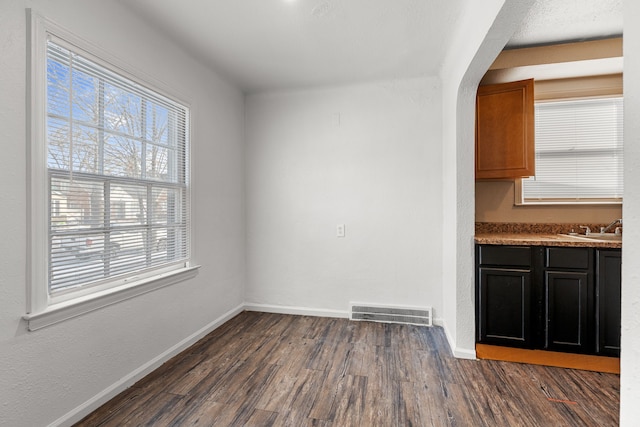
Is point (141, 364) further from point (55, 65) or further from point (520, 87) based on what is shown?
point (520, 87)

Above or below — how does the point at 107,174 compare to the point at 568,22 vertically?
below

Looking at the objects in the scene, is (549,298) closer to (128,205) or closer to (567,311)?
(567,311)

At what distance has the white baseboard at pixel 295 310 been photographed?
3348mm

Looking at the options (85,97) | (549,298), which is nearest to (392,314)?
(549,298)

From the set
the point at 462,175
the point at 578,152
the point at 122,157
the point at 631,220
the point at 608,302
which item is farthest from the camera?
the point at 578,152

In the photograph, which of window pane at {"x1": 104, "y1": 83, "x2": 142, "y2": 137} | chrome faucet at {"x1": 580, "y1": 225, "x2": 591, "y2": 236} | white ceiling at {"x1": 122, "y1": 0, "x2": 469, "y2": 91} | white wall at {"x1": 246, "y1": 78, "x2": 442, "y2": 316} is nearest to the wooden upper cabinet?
white wall at {"x1": 246, "y1": 78, "x2": 442, "y2": 316}

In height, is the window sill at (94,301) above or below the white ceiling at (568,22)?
below

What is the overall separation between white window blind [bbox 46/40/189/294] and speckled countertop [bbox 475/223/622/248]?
8.43 ft

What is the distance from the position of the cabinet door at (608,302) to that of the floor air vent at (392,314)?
132cm

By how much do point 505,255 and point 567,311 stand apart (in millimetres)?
584

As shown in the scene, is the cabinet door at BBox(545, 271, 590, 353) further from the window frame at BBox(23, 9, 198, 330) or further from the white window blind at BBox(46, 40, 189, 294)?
the window frame at BBox(23, 9, 198, 330)

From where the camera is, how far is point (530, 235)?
2.68 m

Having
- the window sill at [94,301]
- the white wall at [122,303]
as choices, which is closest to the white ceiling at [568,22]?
the white wall at [122,303]

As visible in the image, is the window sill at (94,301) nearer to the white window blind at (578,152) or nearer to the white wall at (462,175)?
the white wall at (462,175)
